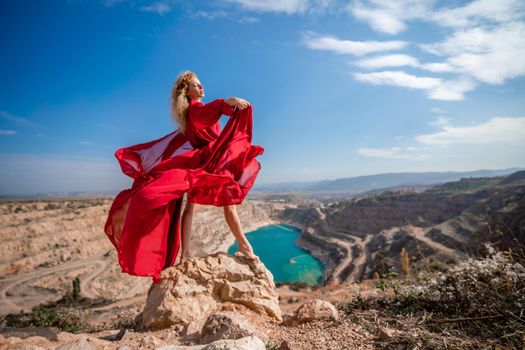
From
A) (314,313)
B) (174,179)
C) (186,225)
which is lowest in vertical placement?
(314,313)

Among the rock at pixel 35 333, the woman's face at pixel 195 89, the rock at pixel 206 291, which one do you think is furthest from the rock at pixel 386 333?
the rock at pixel 35 333

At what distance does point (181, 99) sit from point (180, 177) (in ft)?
3.53

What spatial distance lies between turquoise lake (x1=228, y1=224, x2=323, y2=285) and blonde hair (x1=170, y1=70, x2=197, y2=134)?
1047 inches

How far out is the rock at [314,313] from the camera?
10.8 feet

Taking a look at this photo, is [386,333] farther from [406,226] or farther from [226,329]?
[406,226]

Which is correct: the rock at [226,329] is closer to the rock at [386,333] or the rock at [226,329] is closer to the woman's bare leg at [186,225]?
the rock at [386,333]

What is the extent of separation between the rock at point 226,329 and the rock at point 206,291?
0.62 m

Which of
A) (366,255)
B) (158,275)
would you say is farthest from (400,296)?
(366,255)

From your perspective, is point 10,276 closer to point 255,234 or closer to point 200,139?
point 200,139

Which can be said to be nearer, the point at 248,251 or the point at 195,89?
the point at 195,89

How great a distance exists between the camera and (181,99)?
3.81 m

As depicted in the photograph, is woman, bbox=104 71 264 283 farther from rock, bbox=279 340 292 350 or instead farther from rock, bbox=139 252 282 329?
rock, bbox=279 340 292 350

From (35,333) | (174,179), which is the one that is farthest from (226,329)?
(35,333)

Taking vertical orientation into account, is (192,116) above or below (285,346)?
above
